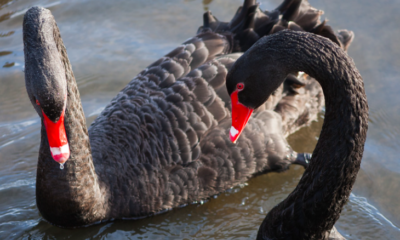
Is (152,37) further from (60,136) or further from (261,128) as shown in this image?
(60,136)

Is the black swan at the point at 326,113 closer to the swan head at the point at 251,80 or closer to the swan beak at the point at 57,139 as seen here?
the swan head at the point at 251,80

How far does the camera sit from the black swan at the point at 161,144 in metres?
3.67

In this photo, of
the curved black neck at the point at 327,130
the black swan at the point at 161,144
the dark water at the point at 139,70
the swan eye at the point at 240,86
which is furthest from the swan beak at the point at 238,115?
the dark water at the point at 139,70

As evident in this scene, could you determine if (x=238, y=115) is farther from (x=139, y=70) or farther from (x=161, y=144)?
(x=139, y=70)

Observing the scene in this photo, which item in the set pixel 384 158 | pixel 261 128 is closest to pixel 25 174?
pixel 261 128

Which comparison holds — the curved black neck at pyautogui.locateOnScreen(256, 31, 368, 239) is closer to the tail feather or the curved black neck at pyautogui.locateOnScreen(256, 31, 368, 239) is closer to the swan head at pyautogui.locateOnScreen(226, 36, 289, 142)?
the swan head at pyautogui.locateOnScreen(226, 36, 289, 142)

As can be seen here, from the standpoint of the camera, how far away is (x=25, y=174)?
184 inches

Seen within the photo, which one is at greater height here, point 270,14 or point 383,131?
point 270,14

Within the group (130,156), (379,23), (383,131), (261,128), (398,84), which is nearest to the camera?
(130,156)

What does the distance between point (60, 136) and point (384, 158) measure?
3.26 metres

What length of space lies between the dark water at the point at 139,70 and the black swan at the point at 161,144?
21cm

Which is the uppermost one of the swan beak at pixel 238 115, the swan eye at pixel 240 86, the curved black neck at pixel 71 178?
the swan eye at pixel 240 86

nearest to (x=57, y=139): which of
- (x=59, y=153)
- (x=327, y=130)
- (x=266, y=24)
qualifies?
(x=59, y=153)

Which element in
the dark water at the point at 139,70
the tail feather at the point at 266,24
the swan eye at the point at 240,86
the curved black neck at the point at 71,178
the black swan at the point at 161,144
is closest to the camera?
the swan eye at the point at 240,86
